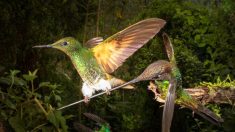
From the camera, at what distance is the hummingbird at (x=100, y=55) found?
82 cm

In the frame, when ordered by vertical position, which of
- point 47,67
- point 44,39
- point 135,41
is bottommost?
point 47,67

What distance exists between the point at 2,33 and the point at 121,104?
3.09ft

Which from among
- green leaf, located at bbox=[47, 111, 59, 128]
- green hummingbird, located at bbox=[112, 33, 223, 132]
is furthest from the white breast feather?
green leaf, located at bbox=[47, 111, 59, 128]

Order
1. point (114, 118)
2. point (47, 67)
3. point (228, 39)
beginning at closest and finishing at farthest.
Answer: point (228, 39), point (47, 67), point (114, 118)

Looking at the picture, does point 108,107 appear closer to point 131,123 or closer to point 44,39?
point 131,123

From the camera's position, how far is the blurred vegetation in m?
2.30

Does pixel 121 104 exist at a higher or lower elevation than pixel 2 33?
lower

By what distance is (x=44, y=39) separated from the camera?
235cm

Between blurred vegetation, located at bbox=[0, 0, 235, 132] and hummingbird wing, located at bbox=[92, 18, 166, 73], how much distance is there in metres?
1.25

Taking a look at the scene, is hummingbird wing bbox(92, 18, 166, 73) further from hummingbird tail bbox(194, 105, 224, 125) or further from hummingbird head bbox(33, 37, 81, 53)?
hummingbird tail bbox(194, 105, 224, 125)

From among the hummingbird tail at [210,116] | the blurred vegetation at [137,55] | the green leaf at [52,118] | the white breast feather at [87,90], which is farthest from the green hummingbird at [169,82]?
the blurred vegetation at [137,55]

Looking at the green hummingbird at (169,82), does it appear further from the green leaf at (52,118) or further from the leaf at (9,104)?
the leaf at (9,104)

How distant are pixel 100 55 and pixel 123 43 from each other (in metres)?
0.06

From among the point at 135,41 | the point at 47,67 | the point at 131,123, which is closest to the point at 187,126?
the point at 131,123
